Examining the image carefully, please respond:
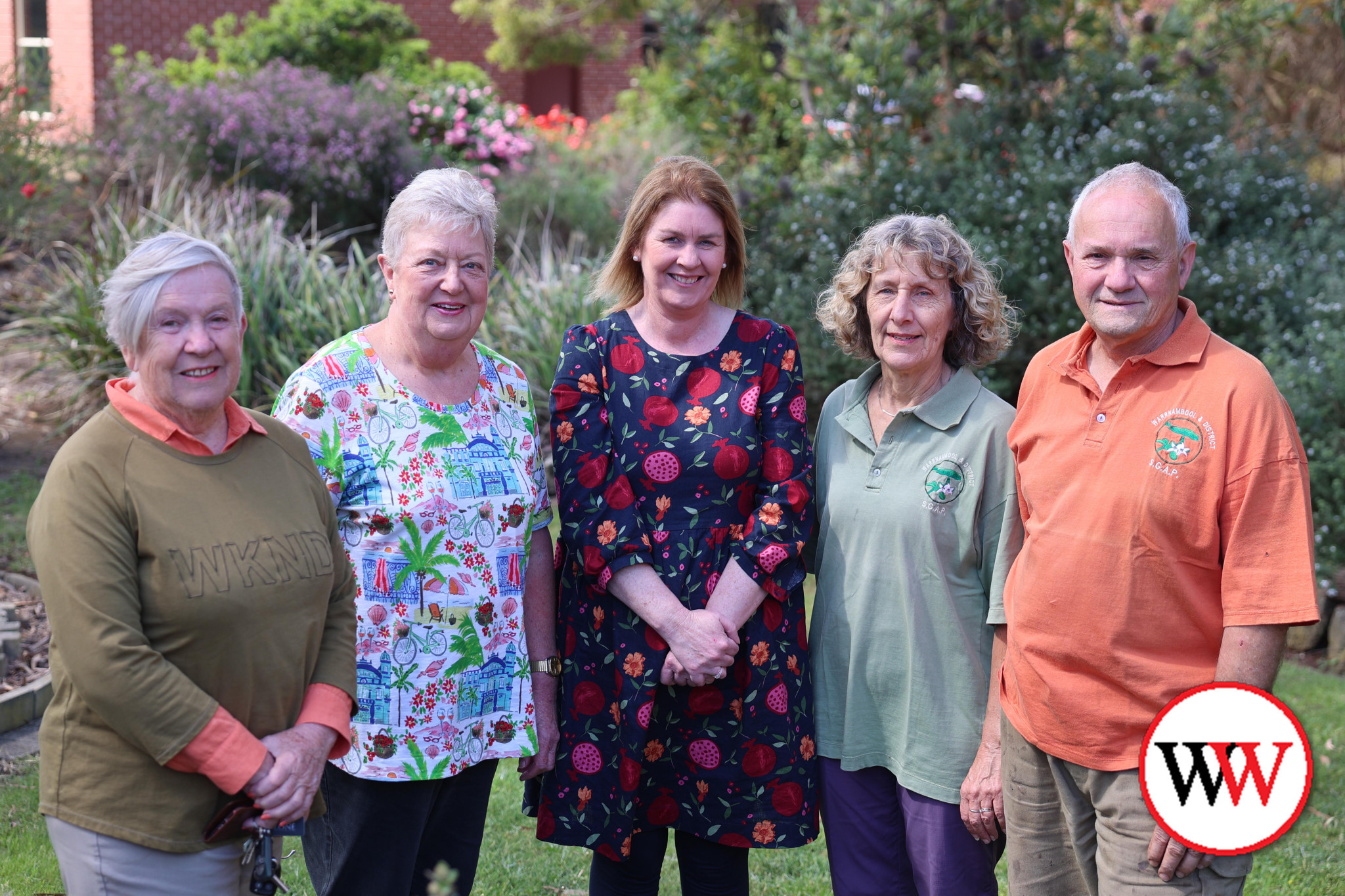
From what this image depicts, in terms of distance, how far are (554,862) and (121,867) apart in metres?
2.13

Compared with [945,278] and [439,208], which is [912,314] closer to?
[945,278]

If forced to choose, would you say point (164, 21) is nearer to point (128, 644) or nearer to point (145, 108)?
point (145, 108)

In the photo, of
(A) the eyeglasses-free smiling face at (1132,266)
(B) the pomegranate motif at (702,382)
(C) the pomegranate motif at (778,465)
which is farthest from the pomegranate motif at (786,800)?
(A) the eyeglasses-free smiling face at (1132,266)

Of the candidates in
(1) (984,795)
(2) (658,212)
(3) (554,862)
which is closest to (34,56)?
(3) (554,862)

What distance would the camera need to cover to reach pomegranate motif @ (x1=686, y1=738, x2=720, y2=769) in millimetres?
2982

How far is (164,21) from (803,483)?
52.3ft

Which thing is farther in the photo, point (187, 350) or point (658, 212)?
point (658, 212)

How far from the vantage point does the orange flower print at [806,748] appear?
3.00m

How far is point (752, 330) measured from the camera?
310cm

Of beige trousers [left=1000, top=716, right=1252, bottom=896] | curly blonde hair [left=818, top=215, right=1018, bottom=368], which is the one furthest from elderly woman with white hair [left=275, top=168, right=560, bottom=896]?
beige trousers [left=1000, top=716, right=1252, bottom=896]

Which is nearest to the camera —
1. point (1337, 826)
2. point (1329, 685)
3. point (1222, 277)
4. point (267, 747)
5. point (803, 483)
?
point (267, 747)

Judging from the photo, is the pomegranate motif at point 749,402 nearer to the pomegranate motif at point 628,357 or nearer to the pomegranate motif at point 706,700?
the pomegranate motif at point 628,357

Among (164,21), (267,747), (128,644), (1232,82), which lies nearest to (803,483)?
(267,747)

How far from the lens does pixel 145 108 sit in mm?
11297
